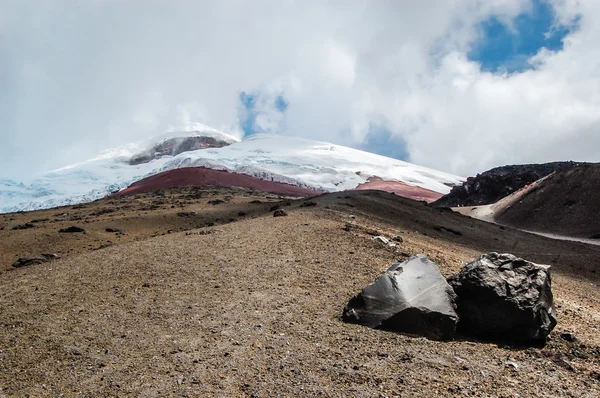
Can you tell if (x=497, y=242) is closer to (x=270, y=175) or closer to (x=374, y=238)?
(x=374, y=238)

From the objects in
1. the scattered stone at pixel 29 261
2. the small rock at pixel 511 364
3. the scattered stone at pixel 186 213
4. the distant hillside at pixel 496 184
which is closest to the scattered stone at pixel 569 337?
the small rock at pixel 511 364

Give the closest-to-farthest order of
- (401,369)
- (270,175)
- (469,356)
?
1. (401,369)
2. (469,356)
3. (270,175)

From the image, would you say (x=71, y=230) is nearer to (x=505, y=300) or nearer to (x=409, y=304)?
(x=409, y=304)

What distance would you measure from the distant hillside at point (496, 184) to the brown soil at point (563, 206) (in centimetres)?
1096

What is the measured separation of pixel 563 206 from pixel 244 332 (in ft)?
99.0

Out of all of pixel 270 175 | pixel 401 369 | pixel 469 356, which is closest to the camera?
pixel 401 369

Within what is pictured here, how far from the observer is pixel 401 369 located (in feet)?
14.7

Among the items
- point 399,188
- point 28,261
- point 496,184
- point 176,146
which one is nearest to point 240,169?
point 399,188

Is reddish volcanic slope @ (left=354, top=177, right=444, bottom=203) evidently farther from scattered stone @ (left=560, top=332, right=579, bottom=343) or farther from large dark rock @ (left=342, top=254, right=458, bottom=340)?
scattered stone @ (left=560, top=332, right=579, bottom=343)

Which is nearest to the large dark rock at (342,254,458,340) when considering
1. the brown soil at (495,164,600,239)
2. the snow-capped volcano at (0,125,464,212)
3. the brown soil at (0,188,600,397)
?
the brown soil at (0,188,600,397)

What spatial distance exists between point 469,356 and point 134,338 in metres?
4.00

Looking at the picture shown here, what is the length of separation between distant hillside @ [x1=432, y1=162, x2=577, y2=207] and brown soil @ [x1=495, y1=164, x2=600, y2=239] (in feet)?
36.0

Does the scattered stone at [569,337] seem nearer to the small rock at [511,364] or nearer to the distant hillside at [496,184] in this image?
the small rock at [511,364]

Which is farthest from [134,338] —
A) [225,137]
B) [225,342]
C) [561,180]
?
[225,137]
